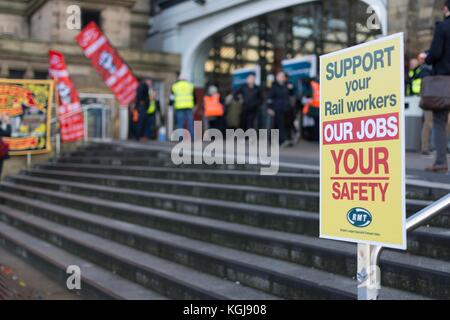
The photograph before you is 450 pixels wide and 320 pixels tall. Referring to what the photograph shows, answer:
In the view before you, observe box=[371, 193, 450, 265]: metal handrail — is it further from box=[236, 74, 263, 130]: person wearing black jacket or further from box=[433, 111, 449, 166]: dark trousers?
box=[236, 74, 263, 130]: person wearing black jacket

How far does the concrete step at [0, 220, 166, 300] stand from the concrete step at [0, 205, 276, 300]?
0.30 ft

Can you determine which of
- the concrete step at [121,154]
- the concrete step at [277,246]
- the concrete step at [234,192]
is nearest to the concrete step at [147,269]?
the concrete step at [277,246]

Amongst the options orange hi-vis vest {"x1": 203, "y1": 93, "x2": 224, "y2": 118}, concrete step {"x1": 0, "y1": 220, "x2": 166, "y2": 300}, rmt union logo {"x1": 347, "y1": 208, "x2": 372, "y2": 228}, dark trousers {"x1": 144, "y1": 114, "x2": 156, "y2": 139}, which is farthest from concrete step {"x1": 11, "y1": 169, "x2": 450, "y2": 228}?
orange hi-vis vest {"x1": 203, "y1": 93, "x2": 224, "y2": 118}

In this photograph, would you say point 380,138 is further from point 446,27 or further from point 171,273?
point 446,27

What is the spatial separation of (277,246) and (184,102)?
32.1ft

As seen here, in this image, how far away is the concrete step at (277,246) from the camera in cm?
478

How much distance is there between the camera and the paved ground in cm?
710

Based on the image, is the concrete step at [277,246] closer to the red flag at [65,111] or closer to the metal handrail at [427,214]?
the metal handrail at [427,214]

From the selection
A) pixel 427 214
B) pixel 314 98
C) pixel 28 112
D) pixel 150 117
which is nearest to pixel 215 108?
pixel 150 117

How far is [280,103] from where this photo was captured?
13.4 metres

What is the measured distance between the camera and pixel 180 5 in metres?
26.5

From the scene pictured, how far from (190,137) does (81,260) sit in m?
7.95

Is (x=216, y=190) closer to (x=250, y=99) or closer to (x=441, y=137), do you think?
(x=441, y=137)
